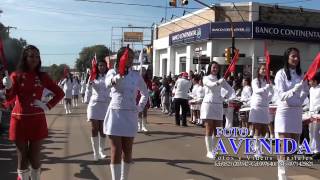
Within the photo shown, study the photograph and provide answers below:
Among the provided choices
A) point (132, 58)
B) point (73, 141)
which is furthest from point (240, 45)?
point (132, 58)

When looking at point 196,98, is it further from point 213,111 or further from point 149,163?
point 149,163

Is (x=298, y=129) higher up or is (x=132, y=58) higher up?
(x=132, y=58)

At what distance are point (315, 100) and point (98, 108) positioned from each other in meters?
4.67

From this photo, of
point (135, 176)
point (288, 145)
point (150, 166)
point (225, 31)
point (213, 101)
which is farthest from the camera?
point (225, 31)

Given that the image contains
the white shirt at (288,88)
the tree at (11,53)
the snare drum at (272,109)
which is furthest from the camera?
the snare drum at (272,109)

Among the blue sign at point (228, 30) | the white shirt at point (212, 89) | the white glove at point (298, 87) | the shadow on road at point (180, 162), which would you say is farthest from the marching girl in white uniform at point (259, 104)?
the blue sign at point (228, 30)

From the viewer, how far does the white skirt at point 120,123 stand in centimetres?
671

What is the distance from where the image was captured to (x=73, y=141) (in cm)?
1305

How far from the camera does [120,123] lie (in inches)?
265

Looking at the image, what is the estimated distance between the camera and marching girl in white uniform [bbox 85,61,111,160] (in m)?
9.95

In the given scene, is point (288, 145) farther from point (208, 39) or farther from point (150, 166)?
point (208, 39)

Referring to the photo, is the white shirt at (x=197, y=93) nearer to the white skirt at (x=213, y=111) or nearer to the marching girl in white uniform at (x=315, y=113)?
the marching girl in white uniform at (x=315, y=113)

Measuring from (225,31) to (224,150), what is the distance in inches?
917

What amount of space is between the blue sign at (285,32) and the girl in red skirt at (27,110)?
89.7 ft
